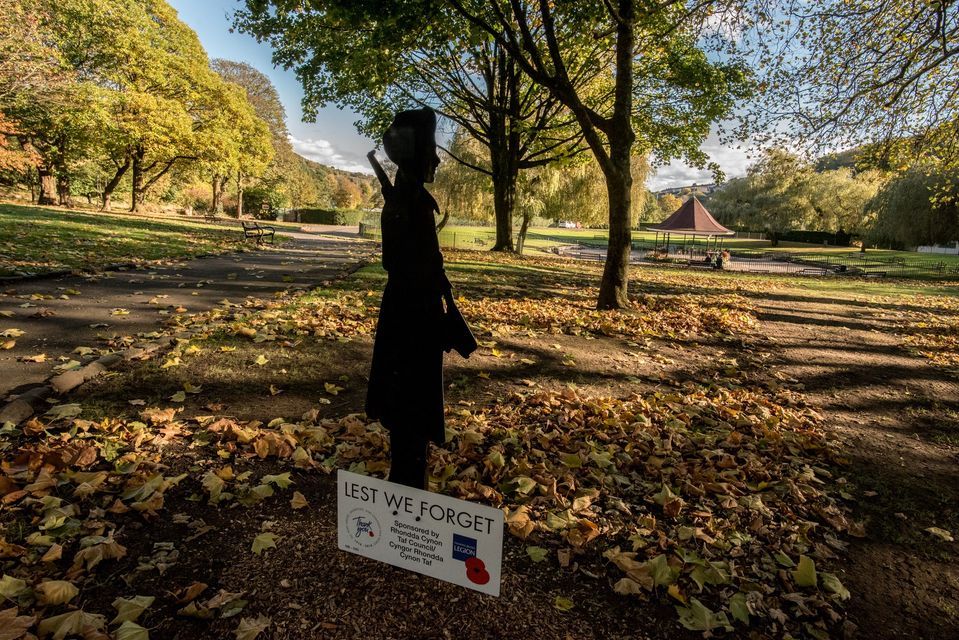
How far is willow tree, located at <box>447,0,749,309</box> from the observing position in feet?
30.3

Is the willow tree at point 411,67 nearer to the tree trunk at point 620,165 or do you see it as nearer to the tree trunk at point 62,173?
the tree trunk at point 620,165

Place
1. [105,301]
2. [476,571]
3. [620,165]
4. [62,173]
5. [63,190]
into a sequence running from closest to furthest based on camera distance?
[476,571]
[105,301]
[620,165]
[62,173]
[63,190]

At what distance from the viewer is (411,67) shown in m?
14.4

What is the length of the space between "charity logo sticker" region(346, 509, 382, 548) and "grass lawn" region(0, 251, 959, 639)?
333 millimetres

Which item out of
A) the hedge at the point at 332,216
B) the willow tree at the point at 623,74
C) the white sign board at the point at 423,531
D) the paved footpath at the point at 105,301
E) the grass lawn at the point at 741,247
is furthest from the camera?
the hedge at the point at 332,216

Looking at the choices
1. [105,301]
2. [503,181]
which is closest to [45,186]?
[503,181]

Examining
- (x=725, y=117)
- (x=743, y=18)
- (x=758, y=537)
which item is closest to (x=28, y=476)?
(x=758, y=537)

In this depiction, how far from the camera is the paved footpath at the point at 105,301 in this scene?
16.3ft

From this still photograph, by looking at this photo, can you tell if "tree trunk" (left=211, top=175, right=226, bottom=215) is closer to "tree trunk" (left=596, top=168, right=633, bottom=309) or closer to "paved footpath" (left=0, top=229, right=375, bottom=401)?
"paved footpath" (left=0, top=229, right=375, bottom=401)

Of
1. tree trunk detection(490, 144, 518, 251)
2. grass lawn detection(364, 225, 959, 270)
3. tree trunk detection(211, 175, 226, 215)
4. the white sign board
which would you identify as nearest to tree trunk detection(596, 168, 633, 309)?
the white sign board

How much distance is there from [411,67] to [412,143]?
46.2 ft

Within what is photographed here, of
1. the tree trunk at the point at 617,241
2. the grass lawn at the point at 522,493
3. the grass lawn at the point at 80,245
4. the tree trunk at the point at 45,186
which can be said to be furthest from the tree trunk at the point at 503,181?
the tree trunk at the point at 45,186

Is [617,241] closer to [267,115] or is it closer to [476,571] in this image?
[476,571]

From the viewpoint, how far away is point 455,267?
1548 cm
